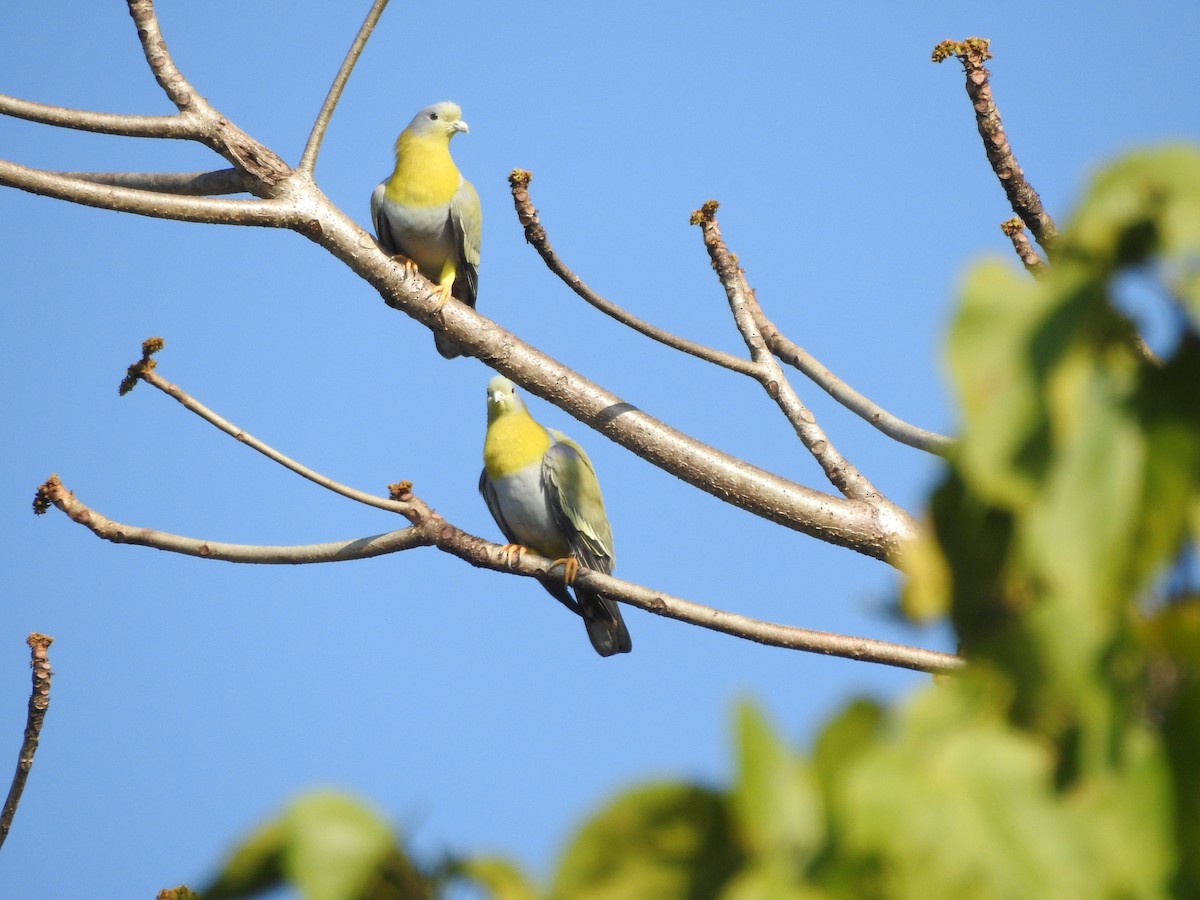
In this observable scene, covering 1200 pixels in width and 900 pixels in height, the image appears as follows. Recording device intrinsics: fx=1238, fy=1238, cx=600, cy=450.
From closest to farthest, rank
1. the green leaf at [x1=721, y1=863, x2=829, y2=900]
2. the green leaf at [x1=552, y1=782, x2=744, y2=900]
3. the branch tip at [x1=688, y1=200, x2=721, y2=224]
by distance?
1. the green leaf at [x1=721, y1=863, x2=829, y2=900]
2. the green leaf at [x1=552, y1=782, x2=744, y2=900]
3. the branch tip at [x1=688, y1=200, x2=721, y2=224]

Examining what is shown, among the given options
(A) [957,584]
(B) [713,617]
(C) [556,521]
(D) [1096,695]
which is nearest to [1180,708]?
(D) [1096,695]

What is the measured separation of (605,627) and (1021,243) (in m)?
3.38

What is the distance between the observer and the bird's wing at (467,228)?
7023 mm

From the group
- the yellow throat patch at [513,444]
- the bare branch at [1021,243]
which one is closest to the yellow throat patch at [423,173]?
the yellow throat patch at [513,444]

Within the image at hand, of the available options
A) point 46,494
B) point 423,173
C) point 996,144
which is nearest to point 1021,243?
point 996,144

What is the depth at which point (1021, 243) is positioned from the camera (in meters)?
3.87

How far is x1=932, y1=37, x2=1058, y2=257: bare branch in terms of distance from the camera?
3551 millimetres

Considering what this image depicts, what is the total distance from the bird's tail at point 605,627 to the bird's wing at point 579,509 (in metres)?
0.22

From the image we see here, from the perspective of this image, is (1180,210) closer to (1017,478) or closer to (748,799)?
(1017,478)

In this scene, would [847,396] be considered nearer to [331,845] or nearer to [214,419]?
[214,419]

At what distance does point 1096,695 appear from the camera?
0.80m

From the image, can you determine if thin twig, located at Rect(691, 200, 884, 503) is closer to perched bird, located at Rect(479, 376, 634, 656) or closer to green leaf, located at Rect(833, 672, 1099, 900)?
perched bird, located at Rect(479, 376, 634, 656)

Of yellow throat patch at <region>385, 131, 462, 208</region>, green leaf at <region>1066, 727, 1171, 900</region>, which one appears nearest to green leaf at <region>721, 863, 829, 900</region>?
green leaf at <region>1066, 727, 1171, 900</region>

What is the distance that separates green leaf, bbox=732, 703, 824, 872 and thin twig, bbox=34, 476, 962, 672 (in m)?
2.57
